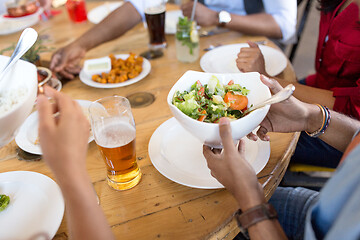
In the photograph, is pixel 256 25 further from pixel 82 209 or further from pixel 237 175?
pixel 82 209

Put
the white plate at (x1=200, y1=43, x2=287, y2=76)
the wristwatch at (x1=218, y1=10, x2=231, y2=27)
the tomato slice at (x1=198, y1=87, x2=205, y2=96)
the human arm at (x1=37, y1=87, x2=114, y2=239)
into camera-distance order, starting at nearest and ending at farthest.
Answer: the human arm at (x1=37, y1=87, x2=114, y2=239) → the tomato slice at (x1=198, y1=87, x2=205, y2=96) → the white plate at (x1=200, y1=43, x2=287, y2=76) → the wristwatch at (x1=218, y1=10, x2=231, y2=27)

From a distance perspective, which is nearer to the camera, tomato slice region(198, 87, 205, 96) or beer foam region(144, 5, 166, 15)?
tomato slice region(198, 87, 205, 96)

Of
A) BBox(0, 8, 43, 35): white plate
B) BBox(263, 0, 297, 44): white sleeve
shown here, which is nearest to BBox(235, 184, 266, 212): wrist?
BBox(263, 0, 297, 44): white sleeve

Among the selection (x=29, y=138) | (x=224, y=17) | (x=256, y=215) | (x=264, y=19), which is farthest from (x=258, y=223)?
(x=264, y=19)

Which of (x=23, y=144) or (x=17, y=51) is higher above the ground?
(x=17, y=51)

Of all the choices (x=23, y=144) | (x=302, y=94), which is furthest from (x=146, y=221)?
(x=302, y=94)

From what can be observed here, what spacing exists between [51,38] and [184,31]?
2.94 ft

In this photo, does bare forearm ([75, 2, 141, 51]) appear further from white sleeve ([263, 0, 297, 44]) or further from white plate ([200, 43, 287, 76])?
white sleeve ([263, 0, 297, 44])

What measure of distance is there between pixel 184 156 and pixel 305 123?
1.36ft

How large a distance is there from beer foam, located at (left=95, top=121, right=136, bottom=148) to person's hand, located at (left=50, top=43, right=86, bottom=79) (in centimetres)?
68

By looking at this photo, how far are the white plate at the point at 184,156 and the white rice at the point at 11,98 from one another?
39 cm

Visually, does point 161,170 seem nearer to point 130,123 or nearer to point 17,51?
point 130,123

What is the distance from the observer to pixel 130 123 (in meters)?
0.86

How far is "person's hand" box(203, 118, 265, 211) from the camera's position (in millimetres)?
704
